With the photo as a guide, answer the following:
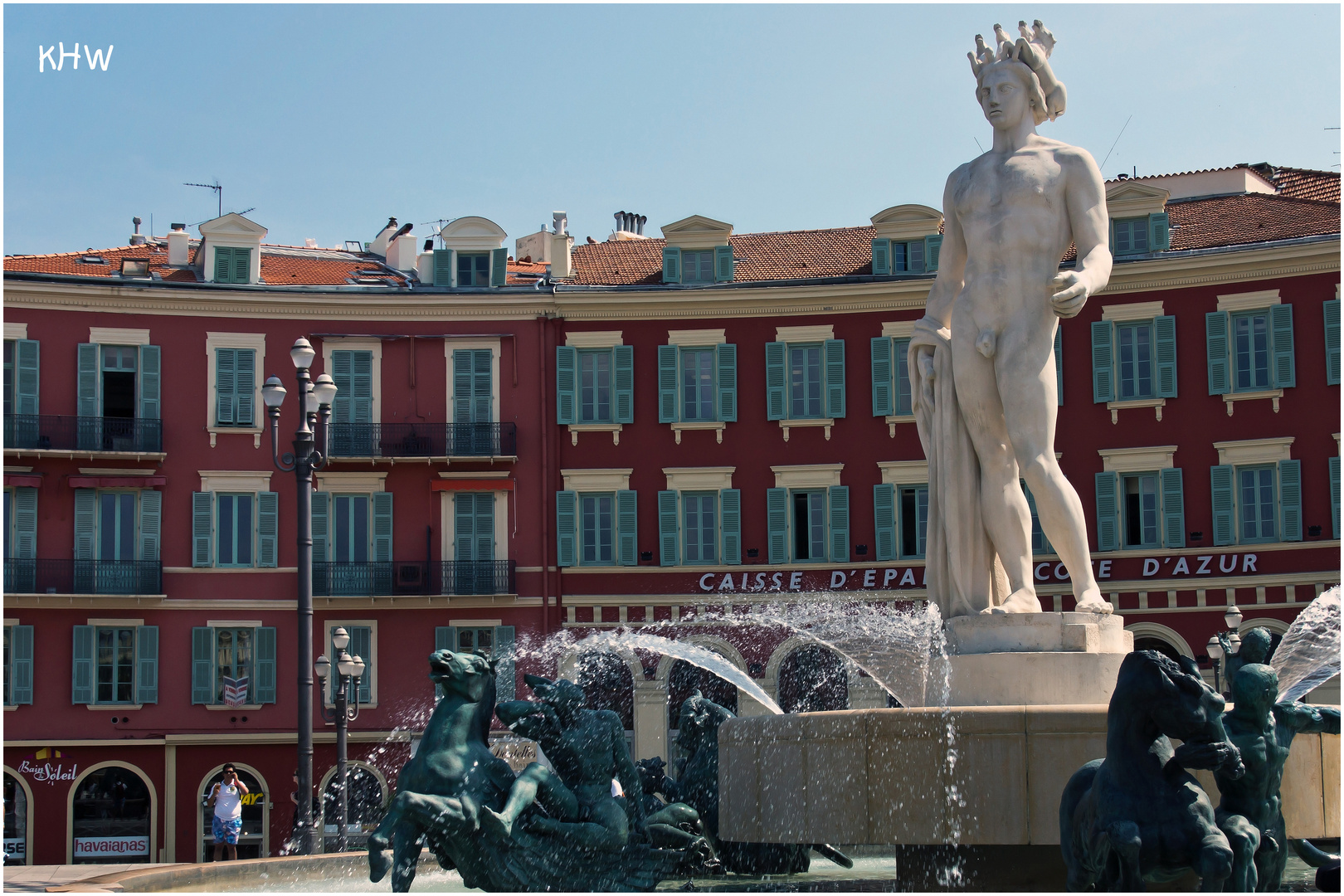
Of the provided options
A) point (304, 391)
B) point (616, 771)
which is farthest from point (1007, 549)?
point (304, 391)

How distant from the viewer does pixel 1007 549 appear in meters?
9.45

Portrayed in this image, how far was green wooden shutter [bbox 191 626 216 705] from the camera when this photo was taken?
3366cm

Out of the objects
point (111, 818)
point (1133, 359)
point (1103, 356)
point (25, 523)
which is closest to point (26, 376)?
point (25, 523)

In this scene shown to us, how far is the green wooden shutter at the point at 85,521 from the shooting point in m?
33.8

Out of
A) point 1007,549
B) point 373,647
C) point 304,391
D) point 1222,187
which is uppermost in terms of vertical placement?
point 1222,187

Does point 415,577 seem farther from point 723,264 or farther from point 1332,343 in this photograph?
point 1332,343

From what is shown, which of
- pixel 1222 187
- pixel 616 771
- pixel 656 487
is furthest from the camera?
pixel 1222 187

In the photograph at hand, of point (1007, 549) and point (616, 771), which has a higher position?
point (1007, 549)

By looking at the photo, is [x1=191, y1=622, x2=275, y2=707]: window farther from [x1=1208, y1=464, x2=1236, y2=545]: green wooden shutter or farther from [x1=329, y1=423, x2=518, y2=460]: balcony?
[x1=1208, y1=464, x2=1236, y2=545]: green wooden shutter

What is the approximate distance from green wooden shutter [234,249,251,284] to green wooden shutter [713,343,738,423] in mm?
10110

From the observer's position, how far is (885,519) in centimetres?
3422

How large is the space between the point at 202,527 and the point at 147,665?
2926 millimetres

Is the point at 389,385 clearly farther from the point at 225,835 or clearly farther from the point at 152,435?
the point at 225,835

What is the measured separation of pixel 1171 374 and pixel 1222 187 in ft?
21.9
